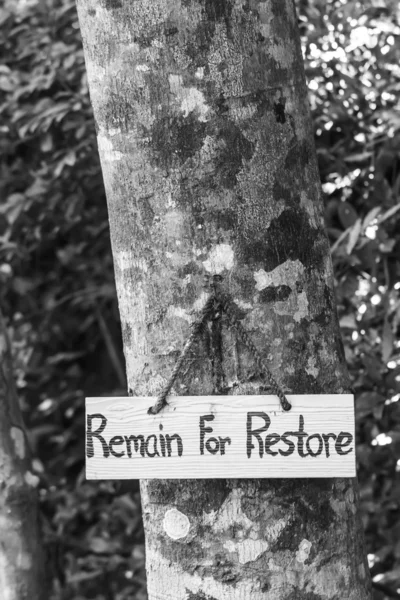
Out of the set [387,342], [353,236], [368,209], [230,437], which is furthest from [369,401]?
[230,437]

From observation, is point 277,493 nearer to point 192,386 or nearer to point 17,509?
point 192,386

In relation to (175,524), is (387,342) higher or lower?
higher

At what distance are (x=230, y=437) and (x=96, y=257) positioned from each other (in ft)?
5.10

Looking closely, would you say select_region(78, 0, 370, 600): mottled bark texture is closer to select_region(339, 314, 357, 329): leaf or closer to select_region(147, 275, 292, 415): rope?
select_region(147, 275, 292, 415): rope

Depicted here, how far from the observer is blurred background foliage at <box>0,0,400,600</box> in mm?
1689

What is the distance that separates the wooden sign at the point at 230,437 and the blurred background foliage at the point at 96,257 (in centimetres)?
67

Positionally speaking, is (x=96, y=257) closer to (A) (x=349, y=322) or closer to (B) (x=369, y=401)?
(A) (x=349, y=322)

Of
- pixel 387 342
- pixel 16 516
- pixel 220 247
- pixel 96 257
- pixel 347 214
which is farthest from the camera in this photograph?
pixel 96 257

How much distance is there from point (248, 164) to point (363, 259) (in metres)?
0.84

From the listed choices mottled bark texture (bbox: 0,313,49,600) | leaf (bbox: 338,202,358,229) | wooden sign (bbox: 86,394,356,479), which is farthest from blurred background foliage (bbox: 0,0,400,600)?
wooden sign (bbox: 86,394,356,479)

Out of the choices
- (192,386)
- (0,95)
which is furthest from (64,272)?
(192,386)

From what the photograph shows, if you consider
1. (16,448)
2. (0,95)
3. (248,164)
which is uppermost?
(0,95)

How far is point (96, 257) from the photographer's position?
238cm

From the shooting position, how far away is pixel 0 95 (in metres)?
2.19
